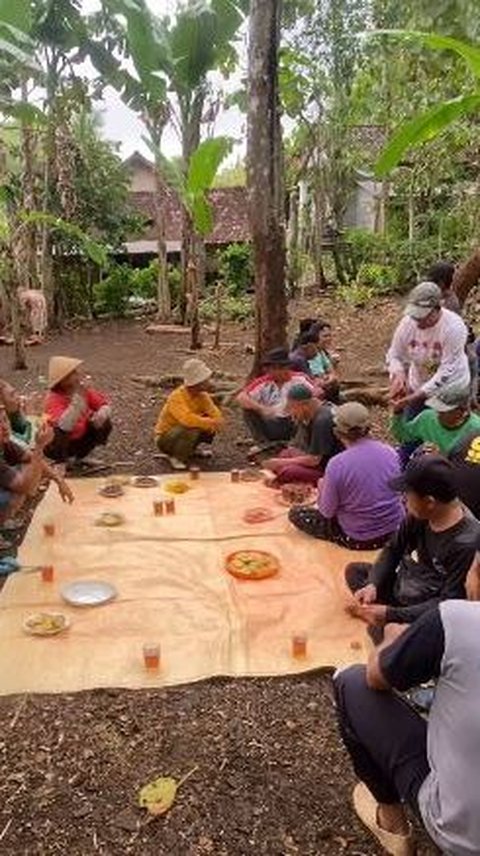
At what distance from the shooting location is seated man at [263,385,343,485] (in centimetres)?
538

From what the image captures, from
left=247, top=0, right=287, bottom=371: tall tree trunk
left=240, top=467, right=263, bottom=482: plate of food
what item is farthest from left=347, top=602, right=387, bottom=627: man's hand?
left=247, top=0, right=287, bottom=371: tall tree trunk

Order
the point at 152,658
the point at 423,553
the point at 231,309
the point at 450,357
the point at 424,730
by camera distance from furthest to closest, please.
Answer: the point at 231,309, the point at 450,357, the point at 152,658, the point at 423,553, the point at 424,730

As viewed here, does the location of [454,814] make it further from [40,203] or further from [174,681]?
[40,203]

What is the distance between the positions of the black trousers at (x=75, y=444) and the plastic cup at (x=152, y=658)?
294 cm

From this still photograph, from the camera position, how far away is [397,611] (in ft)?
10.9

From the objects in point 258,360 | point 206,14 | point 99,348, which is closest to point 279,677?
point 258,360

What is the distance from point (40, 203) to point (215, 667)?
13170mm

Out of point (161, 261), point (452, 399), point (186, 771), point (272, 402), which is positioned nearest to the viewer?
point (186, 771)

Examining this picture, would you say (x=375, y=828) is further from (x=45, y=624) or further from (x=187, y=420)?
(x=187, y=420)

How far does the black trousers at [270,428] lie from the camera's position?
6742mm

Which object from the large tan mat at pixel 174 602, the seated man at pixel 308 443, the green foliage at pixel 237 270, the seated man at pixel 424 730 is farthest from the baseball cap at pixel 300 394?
the green foliage at pixel 237 270

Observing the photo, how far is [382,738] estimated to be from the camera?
2311mm

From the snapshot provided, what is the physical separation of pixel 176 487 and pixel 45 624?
2201 mm

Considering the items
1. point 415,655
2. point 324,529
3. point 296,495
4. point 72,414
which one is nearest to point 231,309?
point 72,414
